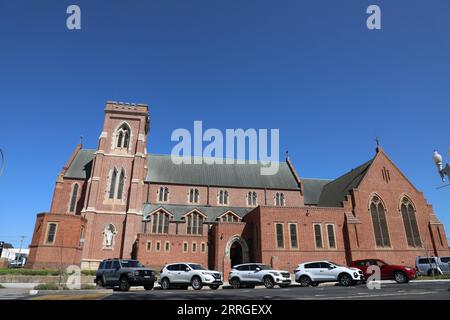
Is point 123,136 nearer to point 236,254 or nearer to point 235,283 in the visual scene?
point 236,254

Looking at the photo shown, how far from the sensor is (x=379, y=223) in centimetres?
3366

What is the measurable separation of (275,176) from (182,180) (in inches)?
589

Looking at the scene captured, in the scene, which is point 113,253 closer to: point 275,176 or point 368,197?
point 275,176

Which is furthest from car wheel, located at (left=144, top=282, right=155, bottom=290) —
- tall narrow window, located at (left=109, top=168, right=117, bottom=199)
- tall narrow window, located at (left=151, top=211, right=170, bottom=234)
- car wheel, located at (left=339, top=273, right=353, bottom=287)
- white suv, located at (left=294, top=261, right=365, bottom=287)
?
tall narrow window, located at (left=109, top=168, right=117, bottom=199)

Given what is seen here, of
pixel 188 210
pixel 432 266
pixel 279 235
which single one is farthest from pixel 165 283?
pixel 432 266

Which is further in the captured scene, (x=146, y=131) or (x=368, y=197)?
(x=146, y=131)

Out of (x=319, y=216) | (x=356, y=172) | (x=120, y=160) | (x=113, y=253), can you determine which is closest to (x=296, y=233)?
(x=319, y=216)

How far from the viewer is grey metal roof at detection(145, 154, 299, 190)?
43812mm

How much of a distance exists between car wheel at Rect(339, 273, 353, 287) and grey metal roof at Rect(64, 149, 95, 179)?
115 ft

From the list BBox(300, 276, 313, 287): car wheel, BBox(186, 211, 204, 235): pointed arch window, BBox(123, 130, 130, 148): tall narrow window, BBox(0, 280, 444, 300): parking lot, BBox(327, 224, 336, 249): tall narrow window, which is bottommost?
BBox(0, 280, 444, 300): parking lot

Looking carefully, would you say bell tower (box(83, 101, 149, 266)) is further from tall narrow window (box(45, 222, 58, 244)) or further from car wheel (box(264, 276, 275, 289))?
car wheel (box(264, 276, 275, 289))

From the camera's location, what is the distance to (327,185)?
4612 centimetres

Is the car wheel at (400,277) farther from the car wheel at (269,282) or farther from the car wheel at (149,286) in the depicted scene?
the car wheel at (149,286)
